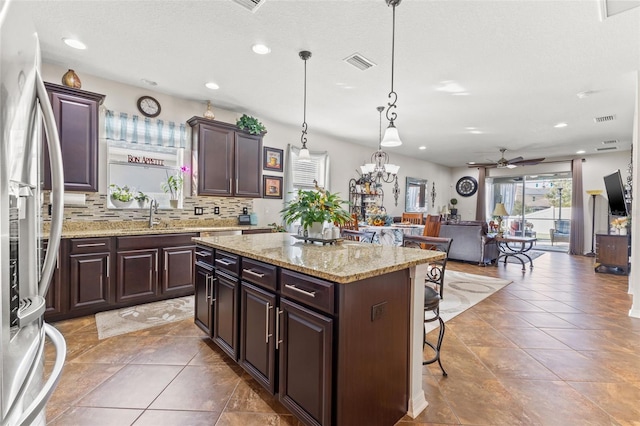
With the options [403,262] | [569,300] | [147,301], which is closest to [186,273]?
[147,301]

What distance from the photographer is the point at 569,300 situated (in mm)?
3857

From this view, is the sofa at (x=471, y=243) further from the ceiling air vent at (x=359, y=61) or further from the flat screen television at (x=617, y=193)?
the ceiling air vent at (x=359, y=61)

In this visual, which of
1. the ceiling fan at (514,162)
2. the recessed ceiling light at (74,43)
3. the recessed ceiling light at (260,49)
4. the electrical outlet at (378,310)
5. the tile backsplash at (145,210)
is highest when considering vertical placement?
the recessed ceiling light at (260,49)

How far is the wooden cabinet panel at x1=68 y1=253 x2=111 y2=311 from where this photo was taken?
3.01m

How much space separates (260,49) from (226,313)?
248 cm

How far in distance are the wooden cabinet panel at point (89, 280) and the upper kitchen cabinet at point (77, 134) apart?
0.79 metres

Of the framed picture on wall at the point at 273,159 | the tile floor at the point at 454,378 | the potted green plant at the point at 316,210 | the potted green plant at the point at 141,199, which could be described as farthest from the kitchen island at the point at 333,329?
the framed picture on wall at the point at 273,159

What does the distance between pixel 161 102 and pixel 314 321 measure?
4.01m

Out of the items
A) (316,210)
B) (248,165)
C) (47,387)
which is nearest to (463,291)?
(316,210)

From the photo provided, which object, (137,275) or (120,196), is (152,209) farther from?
(137,275)

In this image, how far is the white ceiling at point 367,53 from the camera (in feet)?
7.66

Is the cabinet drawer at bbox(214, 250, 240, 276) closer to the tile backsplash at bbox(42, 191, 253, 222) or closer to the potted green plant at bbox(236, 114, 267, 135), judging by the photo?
the tile backsplash at bbox(42, 191, 253, 222)

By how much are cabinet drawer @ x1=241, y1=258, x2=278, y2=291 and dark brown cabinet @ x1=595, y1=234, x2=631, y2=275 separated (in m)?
6.72

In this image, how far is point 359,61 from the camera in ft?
10.2
